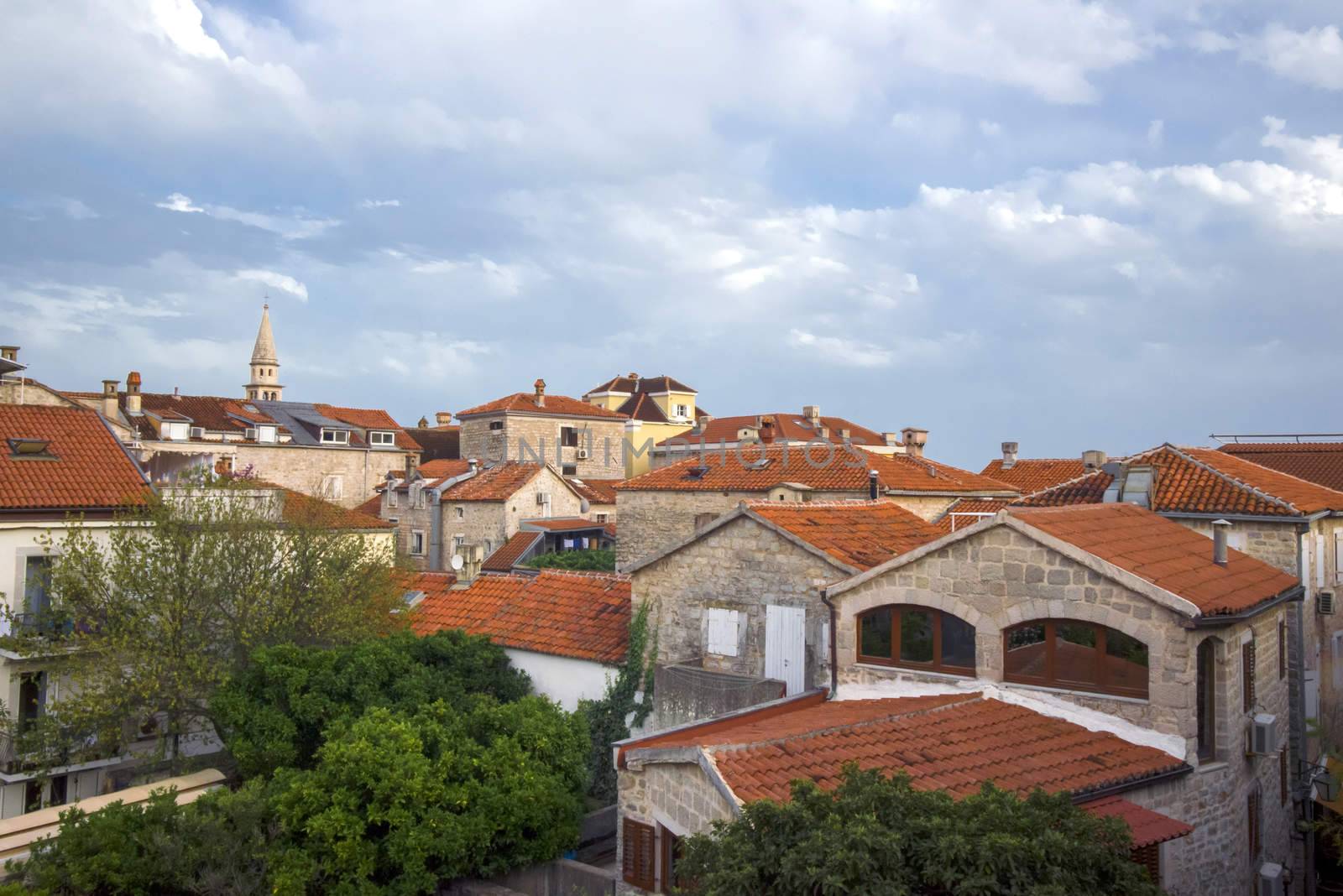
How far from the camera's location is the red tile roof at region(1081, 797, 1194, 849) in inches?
404

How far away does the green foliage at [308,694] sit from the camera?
15.8m

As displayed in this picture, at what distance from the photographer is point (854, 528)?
60.4 feet

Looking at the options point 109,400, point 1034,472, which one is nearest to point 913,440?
point 1034,472

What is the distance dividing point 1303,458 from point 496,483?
31.5 meters

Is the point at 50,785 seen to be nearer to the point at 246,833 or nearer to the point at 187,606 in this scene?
the point at 187,606

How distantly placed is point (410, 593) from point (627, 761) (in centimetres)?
1328

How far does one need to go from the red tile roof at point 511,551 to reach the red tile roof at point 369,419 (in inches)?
996

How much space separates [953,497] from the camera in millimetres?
31844

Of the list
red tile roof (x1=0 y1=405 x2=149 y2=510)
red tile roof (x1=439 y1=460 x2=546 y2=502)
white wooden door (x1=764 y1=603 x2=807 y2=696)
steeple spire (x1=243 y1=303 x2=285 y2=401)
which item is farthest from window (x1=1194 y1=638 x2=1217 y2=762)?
steeple spire (x1=243 y1=303 x2=285 y2=401)

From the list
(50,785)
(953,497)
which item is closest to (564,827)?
(50,785)

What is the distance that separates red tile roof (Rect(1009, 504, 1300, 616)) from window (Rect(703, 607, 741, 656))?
5.15 meters

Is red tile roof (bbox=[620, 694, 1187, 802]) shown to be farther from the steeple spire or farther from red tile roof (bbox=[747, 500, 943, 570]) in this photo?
the steeple spire

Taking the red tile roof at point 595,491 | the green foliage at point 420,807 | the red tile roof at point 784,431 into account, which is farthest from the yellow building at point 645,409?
the green foliage at point 420,807

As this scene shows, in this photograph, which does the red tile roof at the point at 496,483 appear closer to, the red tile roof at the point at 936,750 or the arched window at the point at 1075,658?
the red tile roof at the point at 936,750
